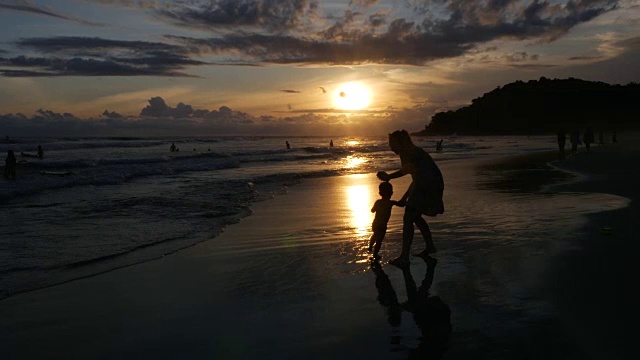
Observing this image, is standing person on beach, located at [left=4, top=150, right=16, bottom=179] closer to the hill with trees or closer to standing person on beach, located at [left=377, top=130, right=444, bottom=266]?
standing person on beach, located at [left=377, top=130, right=444, bottom=266]

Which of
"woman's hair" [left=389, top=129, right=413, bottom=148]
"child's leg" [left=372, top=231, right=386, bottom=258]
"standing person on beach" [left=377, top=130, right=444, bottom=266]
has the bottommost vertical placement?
"child's leg" [left=372, top=231, right=386, bottom=258]

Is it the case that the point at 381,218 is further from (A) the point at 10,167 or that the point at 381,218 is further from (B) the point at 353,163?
(B) the point at 353,163

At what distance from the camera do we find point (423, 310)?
5508 millimetres

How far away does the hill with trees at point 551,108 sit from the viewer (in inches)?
5773

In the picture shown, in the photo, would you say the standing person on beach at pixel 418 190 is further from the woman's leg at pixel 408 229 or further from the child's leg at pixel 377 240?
the child's leg at pixel 377 240

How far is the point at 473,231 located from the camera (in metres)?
9.87

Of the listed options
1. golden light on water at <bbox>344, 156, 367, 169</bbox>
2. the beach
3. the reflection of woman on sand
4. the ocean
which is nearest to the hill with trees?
golden light on water at <bbox>344, 156, 367, 169</bbox>

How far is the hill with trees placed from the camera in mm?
146625

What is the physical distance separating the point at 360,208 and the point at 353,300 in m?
8.32

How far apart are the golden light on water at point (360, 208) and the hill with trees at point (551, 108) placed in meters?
128

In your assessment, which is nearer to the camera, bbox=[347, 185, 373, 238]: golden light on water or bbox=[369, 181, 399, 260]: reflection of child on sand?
bbox=[369, 181, 399, 260]: reflection of child on sand

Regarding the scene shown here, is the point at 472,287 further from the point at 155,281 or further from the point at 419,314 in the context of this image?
the point at 155,281

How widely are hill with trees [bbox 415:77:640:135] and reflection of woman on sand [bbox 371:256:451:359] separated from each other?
13900 cm

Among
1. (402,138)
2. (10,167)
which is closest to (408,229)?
(402,138)
